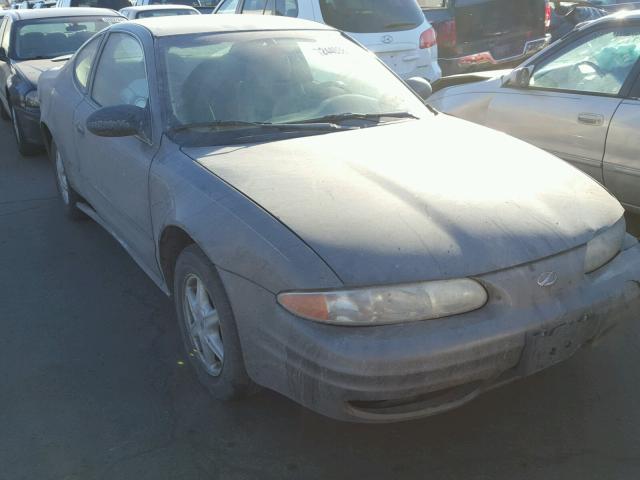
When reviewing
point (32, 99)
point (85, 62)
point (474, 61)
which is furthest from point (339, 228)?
point (474, 61)

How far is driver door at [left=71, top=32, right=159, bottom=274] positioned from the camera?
366cm

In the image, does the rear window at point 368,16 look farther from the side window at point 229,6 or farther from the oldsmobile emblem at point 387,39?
the side window at point 229,6

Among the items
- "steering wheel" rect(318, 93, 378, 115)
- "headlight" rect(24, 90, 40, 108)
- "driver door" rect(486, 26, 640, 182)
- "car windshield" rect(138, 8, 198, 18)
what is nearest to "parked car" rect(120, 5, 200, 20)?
"car windshield" rect(138, 8, 198, 18)

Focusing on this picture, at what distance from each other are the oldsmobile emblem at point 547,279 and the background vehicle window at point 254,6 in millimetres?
7367


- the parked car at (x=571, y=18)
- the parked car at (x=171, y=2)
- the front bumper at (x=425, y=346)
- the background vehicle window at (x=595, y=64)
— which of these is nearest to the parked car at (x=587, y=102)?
the background vehicle window at (x=595, y=64)

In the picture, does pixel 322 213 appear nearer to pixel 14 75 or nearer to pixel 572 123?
pixel 572 123

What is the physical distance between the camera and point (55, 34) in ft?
28.8

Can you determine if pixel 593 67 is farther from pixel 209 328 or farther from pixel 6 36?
pixel 6 36

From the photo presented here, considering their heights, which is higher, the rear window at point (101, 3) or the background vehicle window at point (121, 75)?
the background vehicle window at point (121, 75)

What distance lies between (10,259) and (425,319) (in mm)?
3465

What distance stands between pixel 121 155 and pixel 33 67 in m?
4.89

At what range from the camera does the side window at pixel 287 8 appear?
859cm

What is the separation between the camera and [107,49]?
472 cm

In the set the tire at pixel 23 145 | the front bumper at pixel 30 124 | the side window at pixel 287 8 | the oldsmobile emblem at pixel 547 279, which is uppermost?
the side window at pixel 287 8
